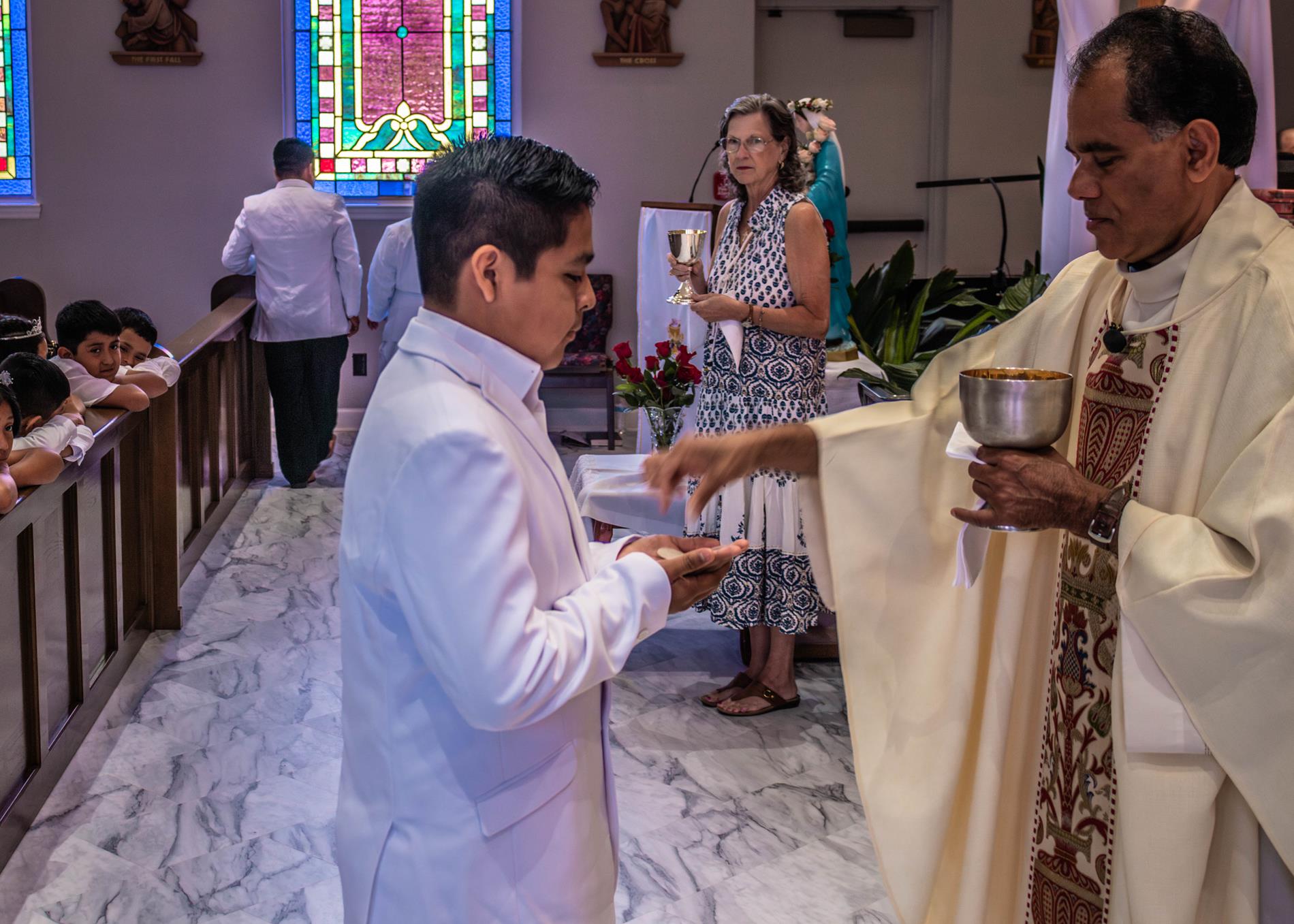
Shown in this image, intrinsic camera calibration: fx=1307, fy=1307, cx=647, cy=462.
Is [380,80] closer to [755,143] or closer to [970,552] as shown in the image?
[755,143]

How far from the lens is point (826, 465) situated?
2.18 meters

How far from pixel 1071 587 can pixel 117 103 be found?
27.9 feet

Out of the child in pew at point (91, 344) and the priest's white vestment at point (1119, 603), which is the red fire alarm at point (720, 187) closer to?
the child in pew at point (91, 344)

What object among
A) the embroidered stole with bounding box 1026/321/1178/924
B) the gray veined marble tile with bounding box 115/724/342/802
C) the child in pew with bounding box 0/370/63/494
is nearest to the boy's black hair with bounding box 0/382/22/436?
the child in pew with bounding box 0/370/63/494

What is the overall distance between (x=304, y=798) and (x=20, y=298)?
5323 mm

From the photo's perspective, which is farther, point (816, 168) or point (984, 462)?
point (816, 168)

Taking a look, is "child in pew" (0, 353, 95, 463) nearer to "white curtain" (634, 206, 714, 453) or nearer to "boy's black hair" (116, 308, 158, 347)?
"boy's black hair" (116, 308, 158, 347)

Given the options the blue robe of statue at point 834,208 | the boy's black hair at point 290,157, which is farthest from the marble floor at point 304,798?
the boy's black hair at point 290,157

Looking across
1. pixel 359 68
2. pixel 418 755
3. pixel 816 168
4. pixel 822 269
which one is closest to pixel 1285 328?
pixel 418 755

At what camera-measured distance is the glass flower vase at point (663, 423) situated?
4746 mm

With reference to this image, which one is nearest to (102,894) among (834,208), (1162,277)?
(1162,277)

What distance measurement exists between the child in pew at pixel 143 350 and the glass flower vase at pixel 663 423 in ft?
6.16

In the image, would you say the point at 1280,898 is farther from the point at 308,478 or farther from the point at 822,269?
the point at 308,478

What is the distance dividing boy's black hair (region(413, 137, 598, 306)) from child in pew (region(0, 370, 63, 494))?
2.09 meters
